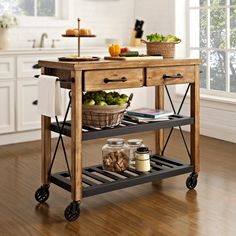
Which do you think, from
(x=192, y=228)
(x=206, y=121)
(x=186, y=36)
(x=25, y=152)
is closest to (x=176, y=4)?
(x=186, y=36)

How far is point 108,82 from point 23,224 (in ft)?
3.44

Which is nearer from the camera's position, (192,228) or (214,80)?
(192,228)

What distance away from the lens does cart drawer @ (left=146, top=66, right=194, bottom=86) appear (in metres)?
3.65

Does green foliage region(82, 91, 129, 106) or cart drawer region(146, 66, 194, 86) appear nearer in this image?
green foliage region(82, 91, 129, 106)

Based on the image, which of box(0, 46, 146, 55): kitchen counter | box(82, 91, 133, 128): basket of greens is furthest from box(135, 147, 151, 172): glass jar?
box(0, 46, 146, 55): kitchen counter

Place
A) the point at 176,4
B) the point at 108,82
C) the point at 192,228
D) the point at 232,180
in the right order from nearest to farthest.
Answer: the point at 192,228, the point at 108,82, the point at 232,180, the point at 176,4

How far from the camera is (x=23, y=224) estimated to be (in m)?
3.27

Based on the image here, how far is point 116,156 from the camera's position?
12.4 feet

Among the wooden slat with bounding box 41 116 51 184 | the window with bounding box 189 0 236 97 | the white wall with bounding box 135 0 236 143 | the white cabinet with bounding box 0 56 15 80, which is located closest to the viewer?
the wooden slat with bounding box 41 116 51 184

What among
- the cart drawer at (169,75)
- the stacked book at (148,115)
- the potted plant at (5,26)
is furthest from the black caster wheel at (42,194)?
the potted plant at (5,26)

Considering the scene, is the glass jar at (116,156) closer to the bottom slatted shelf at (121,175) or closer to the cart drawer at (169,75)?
the bottom slatted shelf at (121,175)

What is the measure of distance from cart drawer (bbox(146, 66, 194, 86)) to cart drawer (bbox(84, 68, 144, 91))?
0.09 m

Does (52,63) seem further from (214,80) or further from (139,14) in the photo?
(139,14)

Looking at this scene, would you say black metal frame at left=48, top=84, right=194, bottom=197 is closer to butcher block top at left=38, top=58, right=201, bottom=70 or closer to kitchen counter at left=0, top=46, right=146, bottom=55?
butcher block top at left=38, top=58, right=201, bottom=70
